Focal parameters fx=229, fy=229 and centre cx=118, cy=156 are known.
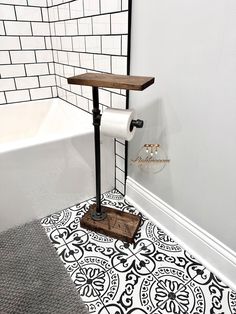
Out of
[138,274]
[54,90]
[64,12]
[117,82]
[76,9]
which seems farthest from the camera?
[54,90]

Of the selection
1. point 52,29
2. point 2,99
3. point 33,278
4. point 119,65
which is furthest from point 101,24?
point 33,278

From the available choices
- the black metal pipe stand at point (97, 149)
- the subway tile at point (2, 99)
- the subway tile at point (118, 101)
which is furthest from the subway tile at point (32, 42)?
the black metal pipe stand at point (97, 149)

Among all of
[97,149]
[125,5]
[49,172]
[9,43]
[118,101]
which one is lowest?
[49,172]

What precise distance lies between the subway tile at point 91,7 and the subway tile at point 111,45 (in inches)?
5.2

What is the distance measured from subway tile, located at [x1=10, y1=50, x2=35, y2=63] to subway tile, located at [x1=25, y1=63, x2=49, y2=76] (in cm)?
4

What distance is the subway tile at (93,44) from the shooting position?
3.78 ft

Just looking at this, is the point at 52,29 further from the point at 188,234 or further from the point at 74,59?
the point at 188,234

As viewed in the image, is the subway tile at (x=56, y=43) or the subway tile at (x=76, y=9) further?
the subway tile at (x=56, y=43)

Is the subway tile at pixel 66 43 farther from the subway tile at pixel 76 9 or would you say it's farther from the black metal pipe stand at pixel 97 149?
the black metal pipe stand at pixel 97 149

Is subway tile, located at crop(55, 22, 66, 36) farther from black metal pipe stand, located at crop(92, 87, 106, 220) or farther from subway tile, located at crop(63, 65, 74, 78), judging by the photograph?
black metal pipe stand, located at crop(92, 87, 106, 220)

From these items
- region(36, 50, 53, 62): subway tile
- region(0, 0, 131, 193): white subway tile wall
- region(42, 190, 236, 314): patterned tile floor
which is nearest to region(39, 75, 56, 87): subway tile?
region(0, 0, 131, 193): white subway tile wall

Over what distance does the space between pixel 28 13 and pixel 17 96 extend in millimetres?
518

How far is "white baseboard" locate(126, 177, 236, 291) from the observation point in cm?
86

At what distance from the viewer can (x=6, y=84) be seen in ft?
4.92
